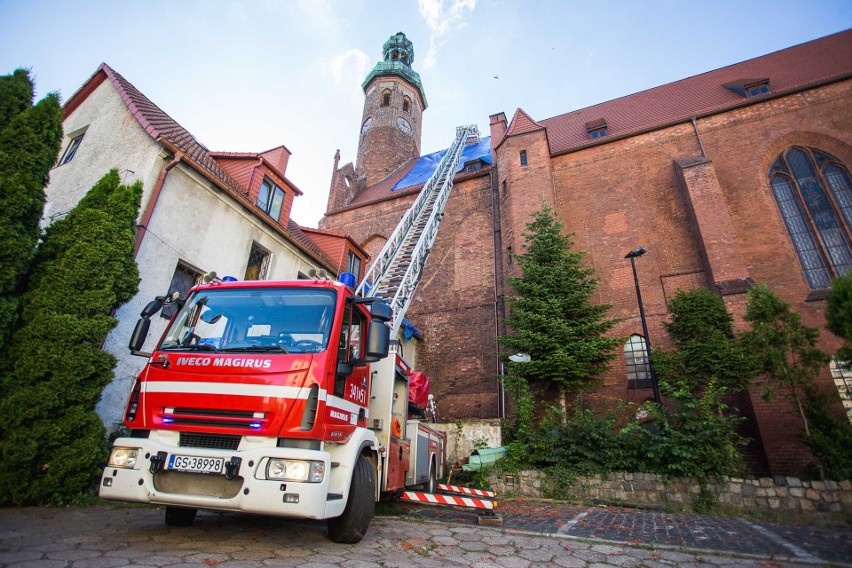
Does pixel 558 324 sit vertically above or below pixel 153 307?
above

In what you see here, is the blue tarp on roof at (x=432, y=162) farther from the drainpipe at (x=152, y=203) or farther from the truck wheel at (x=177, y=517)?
the truck wheel at (x=177, y=517)

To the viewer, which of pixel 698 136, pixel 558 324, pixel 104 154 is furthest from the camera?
pixel 698 136

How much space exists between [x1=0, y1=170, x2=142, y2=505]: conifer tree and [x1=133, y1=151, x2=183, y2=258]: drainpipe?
1.51m

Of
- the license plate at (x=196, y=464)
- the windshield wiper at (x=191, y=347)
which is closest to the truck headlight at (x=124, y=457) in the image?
the license plate at (x=196, y=464)

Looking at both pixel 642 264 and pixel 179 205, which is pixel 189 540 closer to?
pixel 179 205

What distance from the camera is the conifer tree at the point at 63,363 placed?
17.7 feet

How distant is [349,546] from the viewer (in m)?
4.14

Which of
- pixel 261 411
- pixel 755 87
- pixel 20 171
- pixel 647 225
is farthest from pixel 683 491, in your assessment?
pixel 755 87

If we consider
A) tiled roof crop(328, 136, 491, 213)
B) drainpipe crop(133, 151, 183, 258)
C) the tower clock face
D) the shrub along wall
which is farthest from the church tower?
the shrub along wall

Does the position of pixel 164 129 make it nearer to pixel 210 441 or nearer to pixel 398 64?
pixel 210 441

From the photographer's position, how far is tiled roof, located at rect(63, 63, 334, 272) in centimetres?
948

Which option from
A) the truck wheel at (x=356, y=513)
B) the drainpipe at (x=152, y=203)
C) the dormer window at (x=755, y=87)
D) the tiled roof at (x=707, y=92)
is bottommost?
the truck wheel at (x=356, y=513)

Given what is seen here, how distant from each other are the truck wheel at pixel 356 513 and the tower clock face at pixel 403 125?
95.9 ft

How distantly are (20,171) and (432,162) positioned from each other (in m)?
21.9
